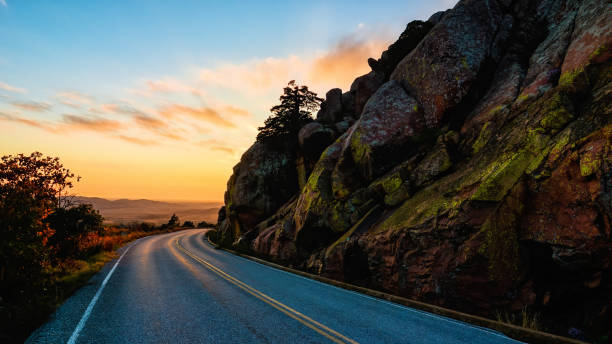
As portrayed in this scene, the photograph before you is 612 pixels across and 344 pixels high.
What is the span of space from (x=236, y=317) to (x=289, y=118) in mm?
22664

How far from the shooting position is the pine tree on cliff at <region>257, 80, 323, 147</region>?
27125 millimetres

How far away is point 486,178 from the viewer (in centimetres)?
767

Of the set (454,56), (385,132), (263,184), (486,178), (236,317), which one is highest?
(454,56)

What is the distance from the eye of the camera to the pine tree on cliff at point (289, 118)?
27.1 m

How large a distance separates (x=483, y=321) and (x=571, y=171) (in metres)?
3.95

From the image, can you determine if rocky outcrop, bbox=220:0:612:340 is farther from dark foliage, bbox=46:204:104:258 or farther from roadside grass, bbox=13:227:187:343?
dark foliage, bbox=46:204:104:258

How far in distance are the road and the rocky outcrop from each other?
5.00ft

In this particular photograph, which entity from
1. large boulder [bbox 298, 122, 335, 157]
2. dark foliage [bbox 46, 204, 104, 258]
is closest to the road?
dark foliage [bbox 46, 204, 104, 258]

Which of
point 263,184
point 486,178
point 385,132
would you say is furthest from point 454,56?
point 263,184

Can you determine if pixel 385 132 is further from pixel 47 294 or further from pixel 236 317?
pixel 47 294

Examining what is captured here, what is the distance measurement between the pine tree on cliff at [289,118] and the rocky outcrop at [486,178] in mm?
10710

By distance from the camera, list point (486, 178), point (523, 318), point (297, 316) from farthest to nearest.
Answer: point (486, 178) → point (297, 316) → point (523, 318)

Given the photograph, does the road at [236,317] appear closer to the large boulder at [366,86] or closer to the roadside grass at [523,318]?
the roadside grass at [523,318]

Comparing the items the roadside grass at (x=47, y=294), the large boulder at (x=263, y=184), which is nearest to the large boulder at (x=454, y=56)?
the roadside grass at (x=47, y=294)
